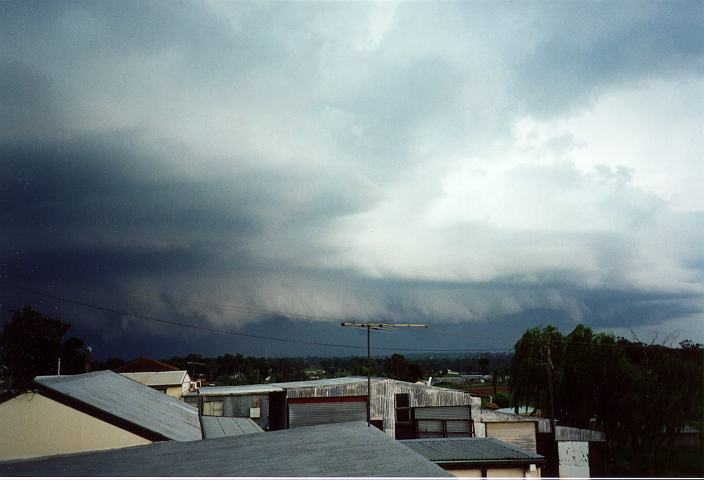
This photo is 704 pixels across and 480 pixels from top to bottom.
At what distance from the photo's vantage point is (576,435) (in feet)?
86.6

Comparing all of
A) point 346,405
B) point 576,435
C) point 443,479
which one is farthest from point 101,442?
point 576,435

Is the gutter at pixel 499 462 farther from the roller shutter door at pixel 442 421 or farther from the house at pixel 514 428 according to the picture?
the roller shutter door at pixel 442 421

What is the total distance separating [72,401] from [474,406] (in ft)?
72.1

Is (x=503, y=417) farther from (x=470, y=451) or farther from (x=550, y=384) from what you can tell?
(x=470, y=451)

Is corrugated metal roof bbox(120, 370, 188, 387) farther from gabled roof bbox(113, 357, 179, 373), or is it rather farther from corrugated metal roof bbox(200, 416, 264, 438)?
corrugated metal roof bbox(200, 416, 264, 438)

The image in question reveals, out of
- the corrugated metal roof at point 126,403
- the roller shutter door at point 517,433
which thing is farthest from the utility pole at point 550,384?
the corrugated metal roof at point 126,403

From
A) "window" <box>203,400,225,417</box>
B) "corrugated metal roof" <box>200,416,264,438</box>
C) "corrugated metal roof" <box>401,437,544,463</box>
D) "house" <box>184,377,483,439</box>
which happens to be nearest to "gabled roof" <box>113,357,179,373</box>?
"window" <box>203,400,225,417</box>

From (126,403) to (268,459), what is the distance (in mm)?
8128

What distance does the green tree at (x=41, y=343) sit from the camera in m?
27.7

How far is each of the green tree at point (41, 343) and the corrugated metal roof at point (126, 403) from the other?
1028 cm

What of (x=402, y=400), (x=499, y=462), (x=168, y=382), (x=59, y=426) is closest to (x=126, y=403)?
(x=59, y=426)

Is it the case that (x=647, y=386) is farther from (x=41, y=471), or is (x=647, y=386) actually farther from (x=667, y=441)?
(x=41, y=471)

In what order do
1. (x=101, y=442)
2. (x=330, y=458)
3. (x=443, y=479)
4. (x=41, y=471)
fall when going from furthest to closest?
(x=101, y=442), (x=41, y=471), (x=330, y=458), (x=443, y=479)

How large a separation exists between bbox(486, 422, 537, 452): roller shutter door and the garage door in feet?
22.5
